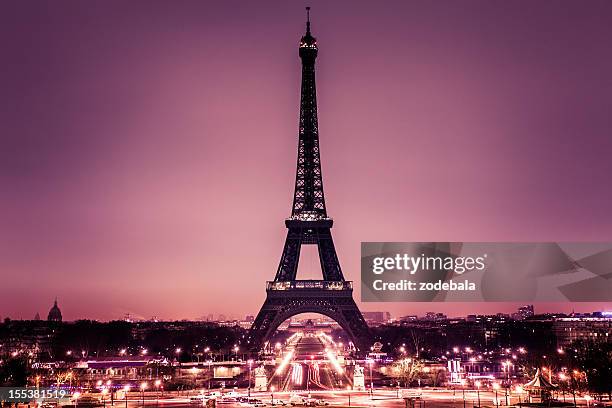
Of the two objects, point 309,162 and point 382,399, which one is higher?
point 309,162

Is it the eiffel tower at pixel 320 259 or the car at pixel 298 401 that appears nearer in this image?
the car at pixel 298 401

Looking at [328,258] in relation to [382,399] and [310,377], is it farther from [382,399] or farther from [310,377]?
[382,399]

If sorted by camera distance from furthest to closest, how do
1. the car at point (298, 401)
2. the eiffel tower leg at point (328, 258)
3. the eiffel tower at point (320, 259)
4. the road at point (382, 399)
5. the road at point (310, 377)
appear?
the eiffel tower leg at point (328, 258) < the eiffel tower at point (320, 259) < the road at point (310, 377) < the road at point (382, 399) < the car at point (298, 401)

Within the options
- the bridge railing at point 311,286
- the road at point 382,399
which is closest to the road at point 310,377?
the road at point 382,399

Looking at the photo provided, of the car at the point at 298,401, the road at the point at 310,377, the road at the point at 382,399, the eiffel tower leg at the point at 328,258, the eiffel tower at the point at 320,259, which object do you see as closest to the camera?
the car at the point at 298,401

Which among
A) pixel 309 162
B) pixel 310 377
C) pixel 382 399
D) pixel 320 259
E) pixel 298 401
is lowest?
pixel 382 399

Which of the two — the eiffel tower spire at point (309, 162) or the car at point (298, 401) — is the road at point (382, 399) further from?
the eiffel tower spire at point (309, 162)

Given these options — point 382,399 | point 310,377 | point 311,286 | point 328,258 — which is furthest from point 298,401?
point 328,258

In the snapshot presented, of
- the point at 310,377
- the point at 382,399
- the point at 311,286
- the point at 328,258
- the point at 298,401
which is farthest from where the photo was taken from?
the point at 328,258
